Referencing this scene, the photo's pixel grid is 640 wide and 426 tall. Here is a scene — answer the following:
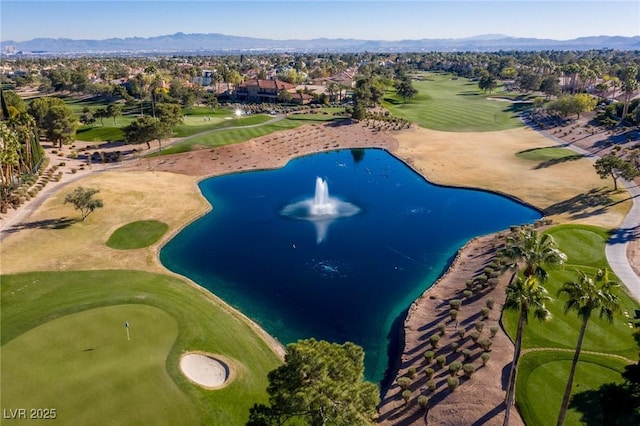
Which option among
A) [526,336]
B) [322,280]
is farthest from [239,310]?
[526,336]

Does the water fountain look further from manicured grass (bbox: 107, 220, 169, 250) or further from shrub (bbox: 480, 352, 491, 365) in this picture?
shrub (bbox: 480, 352, 491, 365)

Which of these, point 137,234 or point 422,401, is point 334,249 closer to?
point 137,234

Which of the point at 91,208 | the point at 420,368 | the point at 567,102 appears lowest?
the point at 420,368

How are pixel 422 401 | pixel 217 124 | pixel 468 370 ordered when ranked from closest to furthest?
pixel 422 401, pixel 468 370, pixel 217 124

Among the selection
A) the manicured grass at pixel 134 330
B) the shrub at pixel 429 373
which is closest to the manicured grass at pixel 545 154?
the shrub at pixel 429 373

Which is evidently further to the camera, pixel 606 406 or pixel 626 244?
pixel 626 244

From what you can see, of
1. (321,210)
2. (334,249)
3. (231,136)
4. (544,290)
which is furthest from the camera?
(231,136)

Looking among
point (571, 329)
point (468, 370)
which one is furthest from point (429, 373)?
point (571, 329)

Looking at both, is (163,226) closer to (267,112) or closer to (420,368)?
(420,368)
